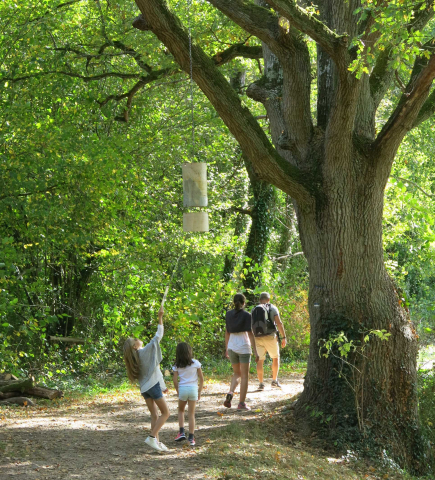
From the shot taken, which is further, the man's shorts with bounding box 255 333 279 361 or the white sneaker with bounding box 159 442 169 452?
the man's shorts with bounding box 255 333 279 361

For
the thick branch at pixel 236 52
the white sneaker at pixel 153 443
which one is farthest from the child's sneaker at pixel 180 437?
the thick branch at pixel 236 52

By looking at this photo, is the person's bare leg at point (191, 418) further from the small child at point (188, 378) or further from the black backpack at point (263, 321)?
the black backpack at point (263, 321)

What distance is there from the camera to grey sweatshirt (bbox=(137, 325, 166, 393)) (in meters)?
6.92

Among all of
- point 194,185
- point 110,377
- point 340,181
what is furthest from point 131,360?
point 110,377

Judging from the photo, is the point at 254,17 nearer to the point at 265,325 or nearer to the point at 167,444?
the point at 265,325

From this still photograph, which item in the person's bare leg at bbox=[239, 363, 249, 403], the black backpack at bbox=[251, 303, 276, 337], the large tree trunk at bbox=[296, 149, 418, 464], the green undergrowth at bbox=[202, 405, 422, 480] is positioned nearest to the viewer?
the green undergrowth at bbox=[202, 405, 422, 480]

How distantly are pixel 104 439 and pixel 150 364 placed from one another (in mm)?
1537

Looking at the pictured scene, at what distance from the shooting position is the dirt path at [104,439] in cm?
621

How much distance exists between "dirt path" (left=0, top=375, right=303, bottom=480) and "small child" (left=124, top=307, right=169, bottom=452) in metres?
0.29

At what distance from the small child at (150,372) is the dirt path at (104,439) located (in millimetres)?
292

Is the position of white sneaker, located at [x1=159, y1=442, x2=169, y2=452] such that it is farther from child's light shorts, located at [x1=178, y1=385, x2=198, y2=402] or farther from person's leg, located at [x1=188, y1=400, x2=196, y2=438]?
child's light shorts, located at [x1=178, y1=385, x2=198, y2=402]

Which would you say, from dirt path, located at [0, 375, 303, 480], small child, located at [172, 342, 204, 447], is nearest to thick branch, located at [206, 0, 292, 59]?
small child, located at [172, 342, 204, 447]

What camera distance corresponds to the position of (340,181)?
8.48 m

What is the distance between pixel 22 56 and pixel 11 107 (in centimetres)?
184
